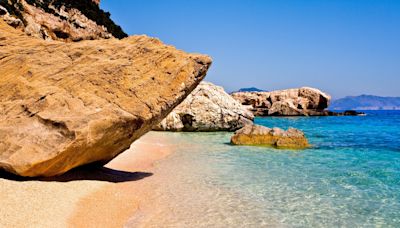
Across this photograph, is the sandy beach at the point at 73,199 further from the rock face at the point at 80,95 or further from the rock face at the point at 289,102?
the rock face at the point at 289,102

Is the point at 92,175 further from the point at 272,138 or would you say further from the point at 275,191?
the point at 272,138

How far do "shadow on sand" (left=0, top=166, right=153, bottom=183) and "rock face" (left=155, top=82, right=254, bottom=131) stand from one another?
16760mm

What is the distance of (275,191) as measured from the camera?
9.49m

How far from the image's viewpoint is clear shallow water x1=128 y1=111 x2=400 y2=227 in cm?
732

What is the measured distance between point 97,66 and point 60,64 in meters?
1.02

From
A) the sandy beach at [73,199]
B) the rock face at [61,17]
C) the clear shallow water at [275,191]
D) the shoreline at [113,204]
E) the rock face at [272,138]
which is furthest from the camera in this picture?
the rock face at [61,17]

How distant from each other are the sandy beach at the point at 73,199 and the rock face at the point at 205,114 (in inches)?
699

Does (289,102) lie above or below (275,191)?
above

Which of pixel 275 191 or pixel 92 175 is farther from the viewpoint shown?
pixel 92 175

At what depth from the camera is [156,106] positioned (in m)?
8.88

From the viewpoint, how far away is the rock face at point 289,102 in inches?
2598

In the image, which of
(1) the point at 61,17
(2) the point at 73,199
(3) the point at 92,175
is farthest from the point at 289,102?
(2) the point at 73,199

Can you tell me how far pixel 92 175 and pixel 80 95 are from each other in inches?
93.7

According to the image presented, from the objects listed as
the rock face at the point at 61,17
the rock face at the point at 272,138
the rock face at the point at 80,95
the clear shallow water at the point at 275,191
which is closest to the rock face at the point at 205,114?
the rock face at the point at 272,138
